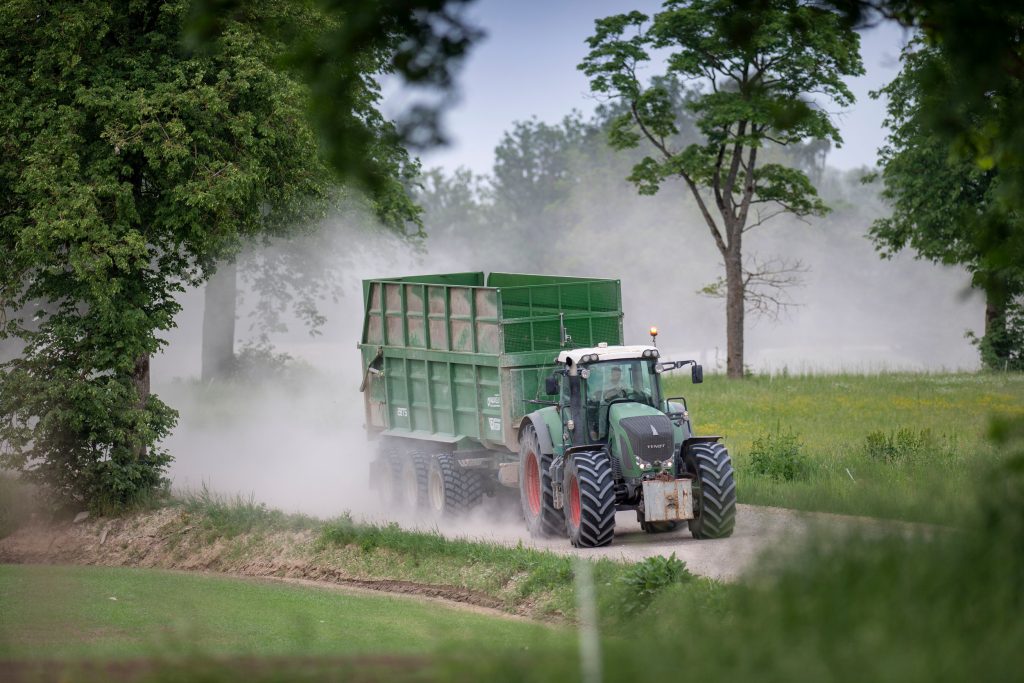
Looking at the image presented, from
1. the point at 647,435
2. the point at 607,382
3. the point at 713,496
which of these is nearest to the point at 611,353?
the point at 607,382

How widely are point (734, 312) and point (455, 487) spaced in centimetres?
1985

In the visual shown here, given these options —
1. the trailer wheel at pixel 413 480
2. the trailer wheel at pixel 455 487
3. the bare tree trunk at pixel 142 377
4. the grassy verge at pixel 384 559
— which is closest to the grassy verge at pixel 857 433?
the grassy verge at pixel 384 559

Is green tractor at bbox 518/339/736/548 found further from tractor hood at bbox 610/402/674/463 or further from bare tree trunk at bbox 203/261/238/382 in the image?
bare tree trunk at bbox 203/261/238/382

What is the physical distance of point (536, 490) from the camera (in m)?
17.1

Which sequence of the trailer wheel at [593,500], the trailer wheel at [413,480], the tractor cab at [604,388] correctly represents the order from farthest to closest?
1. the trailer wheel at [413,480]
2. the tractor cab at [604,388]
3. the trailer wheel at [593,500]

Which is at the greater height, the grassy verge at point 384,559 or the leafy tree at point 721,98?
the leafy tree at point 721,98

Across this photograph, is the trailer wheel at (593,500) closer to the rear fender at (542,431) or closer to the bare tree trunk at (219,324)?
the rear fender at (542,431)

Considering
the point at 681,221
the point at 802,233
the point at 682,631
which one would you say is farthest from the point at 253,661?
the point at 802,233

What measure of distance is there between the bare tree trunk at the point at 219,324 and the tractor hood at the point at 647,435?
26.1 meters

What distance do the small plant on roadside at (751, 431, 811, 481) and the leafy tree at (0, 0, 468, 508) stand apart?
322 inches

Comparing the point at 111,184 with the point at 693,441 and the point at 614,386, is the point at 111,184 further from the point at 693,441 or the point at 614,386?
the point at 693,441

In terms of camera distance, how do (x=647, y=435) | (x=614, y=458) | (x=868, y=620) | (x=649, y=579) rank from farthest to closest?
(x=614, y=458) → (x=647, y=435) → (x=649, y=579) → (x=868, y=620)

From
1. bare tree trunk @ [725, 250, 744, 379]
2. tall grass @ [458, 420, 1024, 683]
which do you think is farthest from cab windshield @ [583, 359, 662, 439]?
bare tree trunk @ [725, 250, 744, 379]

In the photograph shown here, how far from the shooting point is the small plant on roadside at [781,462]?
19375 millimetres
